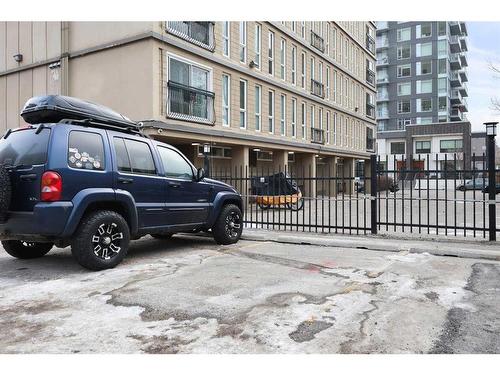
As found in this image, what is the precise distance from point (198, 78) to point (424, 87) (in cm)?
5512

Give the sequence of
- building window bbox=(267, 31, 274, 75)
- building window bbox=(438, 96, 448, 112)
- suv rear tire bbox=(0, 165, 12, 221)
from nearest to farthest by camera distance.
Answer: suv rear tire bbox=(0, 165, 12, 221) → building window bbox=(267, 31, 274, 75) → building window bbox=(438, 96, 448, 112)

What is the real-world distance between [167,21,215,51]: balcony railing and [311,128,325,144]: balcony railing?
11084 millimetres

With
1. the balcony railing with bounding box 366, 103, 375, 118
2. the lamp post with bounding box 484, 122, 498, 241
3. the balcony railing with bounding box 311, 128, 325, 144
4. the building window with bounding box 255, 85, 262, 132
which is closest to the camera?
the lamp post with bounding box 484, 122, 498, 241

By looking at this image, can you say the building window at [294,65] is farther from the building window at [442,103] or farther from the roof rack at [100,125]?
the building window at [442,103]

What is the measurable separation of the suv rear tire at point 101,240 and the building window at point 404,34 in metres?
67.0

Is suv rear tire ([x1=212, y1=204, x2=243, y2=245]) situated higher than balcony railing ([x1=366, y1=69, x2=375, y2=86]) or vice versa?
balcony railing ([x1=366, y1=69, x2=375, y2=86])

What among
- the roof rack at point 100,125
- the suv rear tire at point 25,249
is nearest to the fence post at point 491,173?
the roof rack at point 100,125

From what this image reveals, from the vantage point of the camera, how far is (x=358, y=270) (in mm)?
A: 6188

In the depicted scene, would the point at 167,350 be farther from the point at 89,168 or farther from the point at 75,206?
the point at 89,168

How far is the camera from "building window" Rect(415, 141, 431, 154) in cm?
5412

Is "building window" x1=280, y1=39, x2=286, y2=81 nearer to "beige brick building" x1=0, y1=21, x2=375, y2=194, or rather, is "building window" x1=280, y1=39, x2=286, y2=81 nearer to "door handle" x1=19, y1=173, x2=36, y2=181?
"beige brick building" x1=0, y1=21, x2=375, y2=194

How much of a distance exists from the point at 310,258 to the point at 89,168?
3750 mm

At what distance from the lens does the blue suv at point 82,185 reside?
5.46 metres

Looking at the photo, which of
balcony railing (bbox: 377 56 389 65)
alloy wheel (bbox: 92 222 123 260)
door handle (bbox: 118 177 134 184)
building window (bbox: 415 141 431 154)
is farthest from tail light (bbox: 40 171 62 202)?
balcony railing (bbox: 377 56 389 65)
